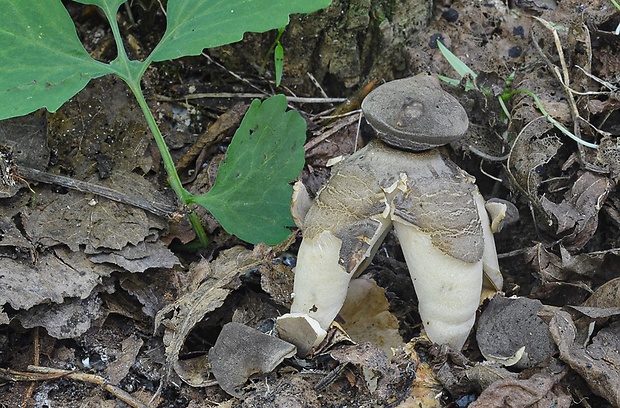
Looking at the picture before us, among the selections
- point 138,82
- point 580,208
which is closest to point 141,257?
point 138,82

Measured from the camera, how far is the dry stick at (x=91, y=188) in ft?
7.15

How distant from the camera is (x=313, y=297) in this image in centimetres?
179

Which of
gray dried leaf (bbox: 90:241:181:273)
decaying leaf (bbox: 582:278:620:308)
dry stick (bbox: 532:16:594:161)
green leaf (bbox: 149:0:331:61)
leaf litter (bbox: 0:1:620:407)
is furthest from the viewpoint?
dry stick (bbox: 532:16:594:161)

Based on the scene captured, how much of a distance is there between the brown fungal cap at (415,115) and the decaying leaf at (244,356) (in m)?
0.60

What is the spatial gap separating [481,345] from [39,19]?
1550 mm

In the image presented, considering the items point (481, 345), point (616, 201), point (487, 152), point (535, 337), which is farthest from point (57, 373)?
point (616, 201)

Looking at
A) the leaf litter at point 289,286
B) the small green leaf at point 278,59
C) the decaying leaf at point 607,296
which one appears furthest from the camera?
the small green leaf at point 278,59

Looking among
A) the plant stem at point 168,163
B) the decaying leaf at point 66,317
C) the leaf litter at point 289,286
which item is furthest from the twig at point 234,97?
the decaying leaf at point 66,317

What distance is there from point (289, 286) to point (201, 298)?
26cm

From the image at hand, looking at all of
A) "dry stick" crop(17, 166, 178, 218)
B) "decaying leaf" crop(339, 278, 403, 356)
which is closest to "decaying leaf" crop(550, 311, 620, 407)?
"decaying leaf" crop(339, 278, 403, 356)

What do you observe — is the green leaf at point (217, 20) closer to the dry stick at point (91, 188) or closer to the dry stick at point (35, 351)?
the dry stick at point (91, 188)

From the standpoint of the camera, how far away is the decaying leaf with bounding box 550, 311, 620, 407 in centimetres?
163

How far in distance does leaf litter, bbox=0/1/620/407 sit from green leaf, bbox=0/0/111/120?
336mm

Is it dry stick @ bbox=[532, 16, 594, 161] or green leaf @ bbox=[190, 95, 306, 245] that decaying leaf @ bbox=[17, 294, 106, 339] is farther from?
dry stick @ bbox=[532, 16, 594, 161]
